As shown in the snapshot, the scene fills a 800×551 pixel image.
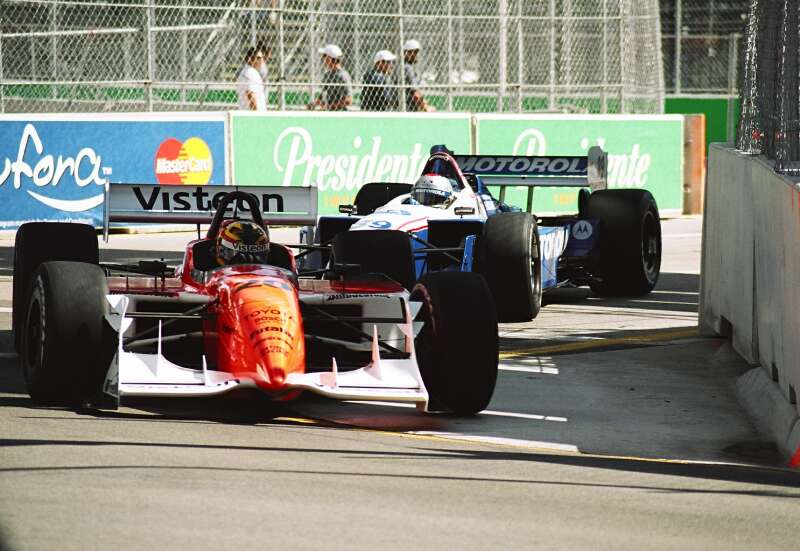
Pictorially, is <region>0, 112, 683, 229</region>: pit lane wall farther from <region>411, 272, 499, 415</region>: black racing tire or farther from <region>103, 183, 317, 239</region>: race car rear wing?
<region>411, 272, 499, 415</region>: black racing tire

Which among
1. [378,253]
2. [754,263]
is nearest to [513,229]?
[378,253]

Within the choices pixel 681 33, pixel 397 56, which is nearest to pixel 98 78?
pixel 397 56

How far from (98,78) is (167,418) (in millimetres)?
13309

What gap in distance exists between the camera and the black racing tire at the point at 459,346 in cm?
751

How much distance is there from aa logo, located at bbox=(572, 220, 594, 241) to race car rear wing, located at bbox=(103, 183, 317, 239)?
3.78 m

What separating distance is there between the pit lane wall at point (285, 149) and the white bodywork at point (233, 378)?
9.63 meters

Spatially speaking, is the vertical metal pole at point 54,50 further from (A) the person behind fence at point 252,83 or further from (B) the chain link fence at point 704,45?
(B) the chain link fence at point 704,45

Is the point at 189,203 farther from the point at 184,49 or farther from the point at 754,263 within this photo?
the point at 184,49

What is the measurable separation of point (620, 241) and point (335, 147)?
21.2ft

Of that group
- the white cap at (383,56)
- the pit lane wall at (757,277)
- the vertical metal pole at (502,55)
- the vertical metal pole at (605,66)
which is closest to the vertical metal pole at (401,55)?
the white cap at (383,56)

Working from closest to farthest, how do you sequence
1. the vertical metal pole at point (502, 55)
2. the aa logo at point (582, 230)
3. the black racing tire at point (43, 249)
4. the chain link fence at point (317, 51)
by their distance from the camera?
1. the black racing tire at point (43, 249)
2. the aa logo at point (582, 230)
3. the chain link fence at point (317, 51)
4. the vertical metal pole at point (502, 55)

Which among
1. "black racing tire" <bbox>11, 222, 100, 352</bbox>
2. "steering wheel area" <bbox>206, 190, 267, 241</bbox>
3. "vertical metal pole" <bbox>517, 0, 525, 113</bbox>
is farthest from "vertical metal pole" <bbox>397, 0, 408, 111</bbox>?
"black racing tire" <bbox>11, 222, 100, 352</bbox>

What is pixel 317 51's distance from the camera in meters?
20.5

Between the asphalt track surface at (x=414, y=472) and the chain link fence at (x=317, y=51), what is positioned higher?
the chain link fence at (x=317, y=51)
